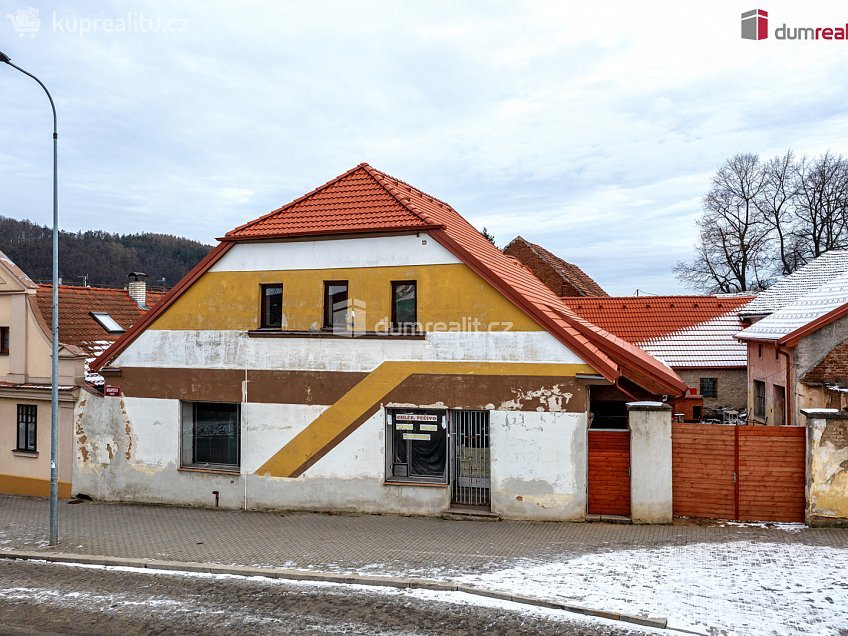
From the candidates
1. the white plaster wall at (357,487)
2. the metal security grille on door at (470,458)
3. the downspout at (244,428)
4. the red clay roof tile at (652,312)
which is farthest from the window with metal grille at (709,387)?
the downspout at (244,428)

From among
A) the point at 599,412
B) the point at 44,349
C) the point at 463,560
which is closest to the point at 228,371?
the point at 44,349

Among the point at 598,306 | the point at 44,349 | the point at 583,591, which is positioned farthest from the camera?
the point at 598,306

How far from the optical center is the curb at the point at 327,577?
8047mm

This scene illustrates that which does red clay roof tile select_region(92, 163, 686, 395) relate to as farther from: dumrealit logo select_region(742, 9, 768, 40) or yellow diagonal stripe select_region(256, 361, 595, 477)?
dumrealit logo select_region(742, 9, 768, 40)

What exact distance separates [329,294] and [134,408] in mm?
5381

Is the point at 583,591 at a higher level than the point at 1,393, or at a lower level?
lower

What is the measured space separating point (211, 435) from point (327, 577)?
20.9 feet

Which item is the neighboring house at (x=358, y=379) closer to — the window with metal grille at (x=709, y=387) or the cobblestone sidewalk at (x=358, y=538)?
the cobblestone sidewalk at (x=358, y=538)

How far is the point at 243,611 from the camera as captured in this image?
339 inches

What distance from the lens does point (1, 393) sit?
17.2m

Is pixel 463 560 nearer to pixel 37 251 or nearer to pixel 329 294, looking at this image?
pixel 329 294

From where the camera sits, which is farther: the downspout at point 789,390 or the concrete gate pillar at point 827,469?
the downspout at point 789,390

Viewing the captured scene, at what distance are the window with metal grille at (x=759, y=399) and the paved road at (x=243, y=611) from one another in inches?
596

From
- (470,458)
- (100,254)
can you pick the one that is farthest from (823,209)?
(100,254)
